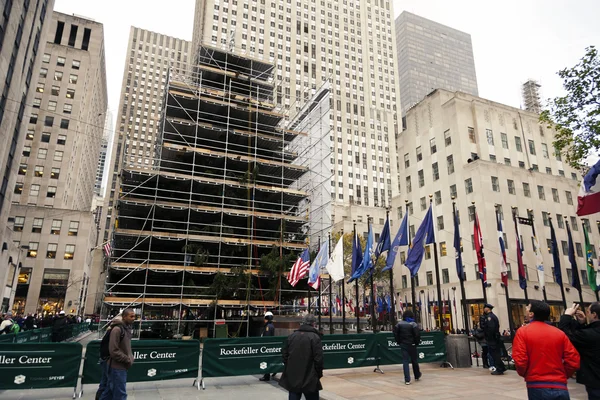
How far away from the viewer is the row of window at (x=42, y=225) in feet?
213

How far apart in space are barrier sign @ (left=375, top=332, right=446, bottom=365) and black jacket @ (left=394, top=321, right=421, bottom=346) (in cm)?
244

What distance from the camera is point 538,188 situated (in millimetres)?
47906

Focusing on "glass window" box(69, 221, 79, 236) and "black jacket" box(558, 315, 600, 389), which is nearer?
"black jacket" box(558, 315, 600, 389)

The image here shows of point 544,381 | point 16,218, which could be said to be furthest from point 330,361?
point 16,218

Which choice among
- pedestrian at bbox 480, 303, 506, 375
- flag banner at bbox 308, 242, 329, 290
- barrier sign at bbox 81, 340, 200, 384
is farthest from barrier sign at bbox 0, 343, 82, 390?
flag banner at bbox 308, 242, 329, 290

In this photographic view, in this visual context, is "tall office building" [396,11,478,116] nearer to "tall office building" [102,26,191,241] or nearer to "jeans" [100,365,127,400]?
"tall office building" [102,26,191,241]

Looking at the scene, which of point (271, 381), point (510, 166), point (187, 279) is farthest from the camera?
point (510, 166)

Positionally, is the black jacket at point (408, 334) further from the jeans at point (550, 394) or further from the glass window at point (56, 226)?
the glass window at point (56, 226)

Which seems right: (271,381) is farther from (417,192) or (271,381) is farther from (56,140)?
(56,140)

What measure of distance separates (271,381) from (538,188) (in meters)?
45.9

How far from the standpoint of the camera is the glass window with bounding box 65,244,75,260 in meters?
66.6

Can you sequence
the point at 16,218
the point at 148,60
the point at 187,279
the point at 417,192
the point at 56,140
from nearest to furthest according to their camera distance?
the point at 187,279
the point at 417,192
the point at 16,218
the point at 56,140
the point at 148,60

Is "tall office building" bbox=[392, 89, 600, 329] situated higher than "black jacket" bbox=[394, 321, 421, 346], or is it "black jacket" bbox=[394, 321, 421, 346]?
"tall office building" bbox=[392, 89, 600, 329]

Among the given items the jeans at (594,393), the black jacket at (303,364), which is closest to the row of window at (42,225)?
the black jacket at (303,364)
